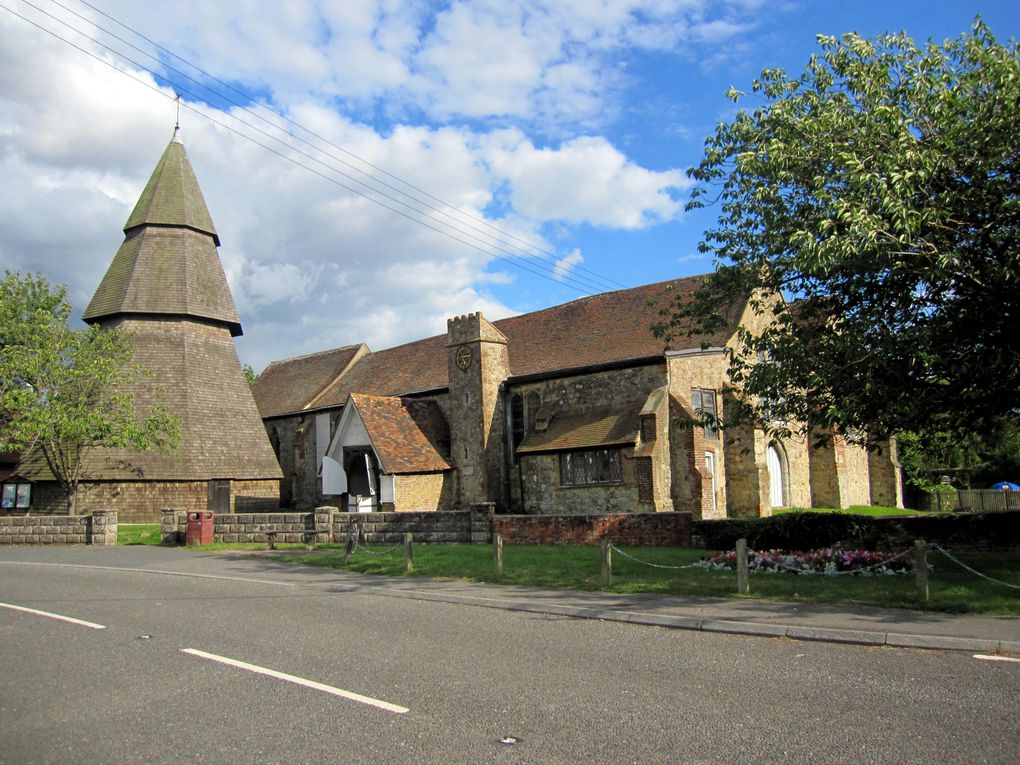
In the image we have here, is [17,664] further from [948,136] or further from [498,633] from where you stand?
[948,136]

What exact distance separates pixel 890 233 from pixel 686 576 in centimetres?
669

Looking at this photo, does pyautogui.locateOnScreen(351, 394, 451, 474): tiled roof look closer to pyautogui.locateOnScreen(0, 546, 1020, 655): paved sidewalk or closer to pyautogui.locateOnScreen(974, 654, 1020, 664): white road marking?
pyautogui.locateOnScreen(0, 546, 1020, 655): paved sidewalk

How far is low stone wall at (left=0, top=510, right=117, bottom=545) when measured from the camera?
25.3 metres

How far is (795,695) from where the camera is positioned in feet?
21.9

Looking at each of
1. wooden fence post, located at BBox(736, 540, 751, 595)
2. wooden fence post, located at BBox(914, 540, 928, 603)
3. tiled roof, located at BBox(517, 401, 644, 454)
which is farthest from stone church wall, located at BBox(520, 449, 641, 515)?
wooden fence post, located at BBox(914, 540, 928, 603)

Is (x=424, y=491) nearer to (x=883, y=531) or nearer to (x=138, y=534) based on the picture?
(x=138, y=534)

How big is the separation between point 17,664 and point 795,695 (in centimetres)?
779

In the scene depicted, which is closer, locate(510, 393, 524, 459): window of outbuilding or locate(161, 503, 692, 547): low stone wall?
locate(161, 503, 692, 547): low stone wall

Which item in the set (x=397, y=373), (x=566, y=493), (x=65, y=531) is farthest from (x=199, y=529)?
(x=397, y=373)

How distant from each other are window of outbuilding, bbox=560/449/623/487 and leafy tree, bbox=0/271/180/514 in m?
17.0

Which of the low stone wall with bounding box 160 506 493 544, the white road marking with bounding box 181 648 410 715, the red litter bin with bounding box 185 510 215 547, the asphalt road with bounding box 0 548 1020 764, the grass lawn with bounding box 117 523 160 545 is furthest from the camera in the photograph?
the grass lawn with bounding box 117 523 160 545

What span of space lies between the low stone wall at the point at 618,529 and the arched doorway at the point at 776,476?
46.8 feet

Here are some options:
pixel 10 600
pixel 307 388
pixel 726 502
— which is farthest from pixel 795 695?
pixel 307 388

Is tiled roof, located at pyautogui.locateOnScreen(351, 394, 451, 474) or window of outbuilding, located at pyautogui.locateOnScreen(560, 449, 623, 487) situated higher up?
tiled roof, located at pyautogui.locateOnScreen(351, 394, 451, 474)
